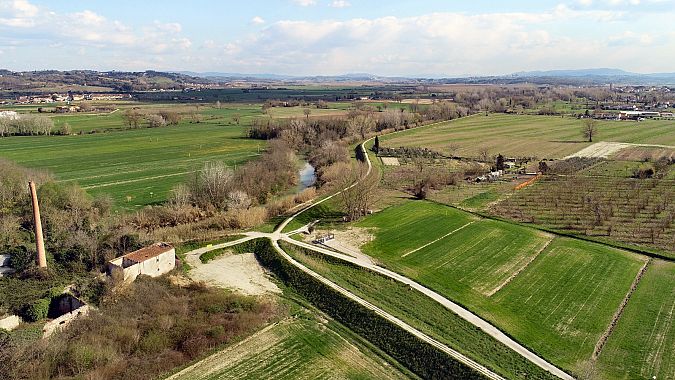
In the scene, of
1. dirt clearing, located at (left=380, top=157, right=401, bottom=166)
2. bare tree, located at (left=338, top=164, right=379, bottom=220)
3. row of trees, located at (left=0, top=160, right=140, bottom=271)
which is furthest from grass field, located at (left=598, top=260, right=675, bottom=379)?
dirt clearing, located at (left=380, top=157, right=401, bottom=166)

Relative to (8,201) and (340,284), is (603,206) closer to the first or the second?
Answer: (340,284)

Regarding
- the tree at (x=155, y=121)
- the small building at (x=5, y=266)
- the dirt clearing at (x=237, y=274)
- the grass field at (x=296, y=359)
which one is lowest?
the grass field at (x=296, y=359)

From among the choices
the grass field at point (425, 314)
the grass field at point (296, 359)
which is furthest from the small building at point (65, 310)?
the grass field at point (425, 314)

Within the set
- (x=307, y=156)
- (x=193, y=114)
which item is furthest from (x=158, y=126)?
(x=307, y=156)

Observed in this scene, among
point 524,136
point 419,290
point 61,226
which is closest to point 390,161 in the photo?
point 524,136

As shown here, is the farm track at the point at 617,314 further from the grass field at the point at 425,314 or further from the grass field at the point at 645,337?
the grass field at the point at 425,314

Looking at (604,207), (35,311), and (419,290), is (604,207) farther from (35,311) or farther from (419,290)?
(35,311)
